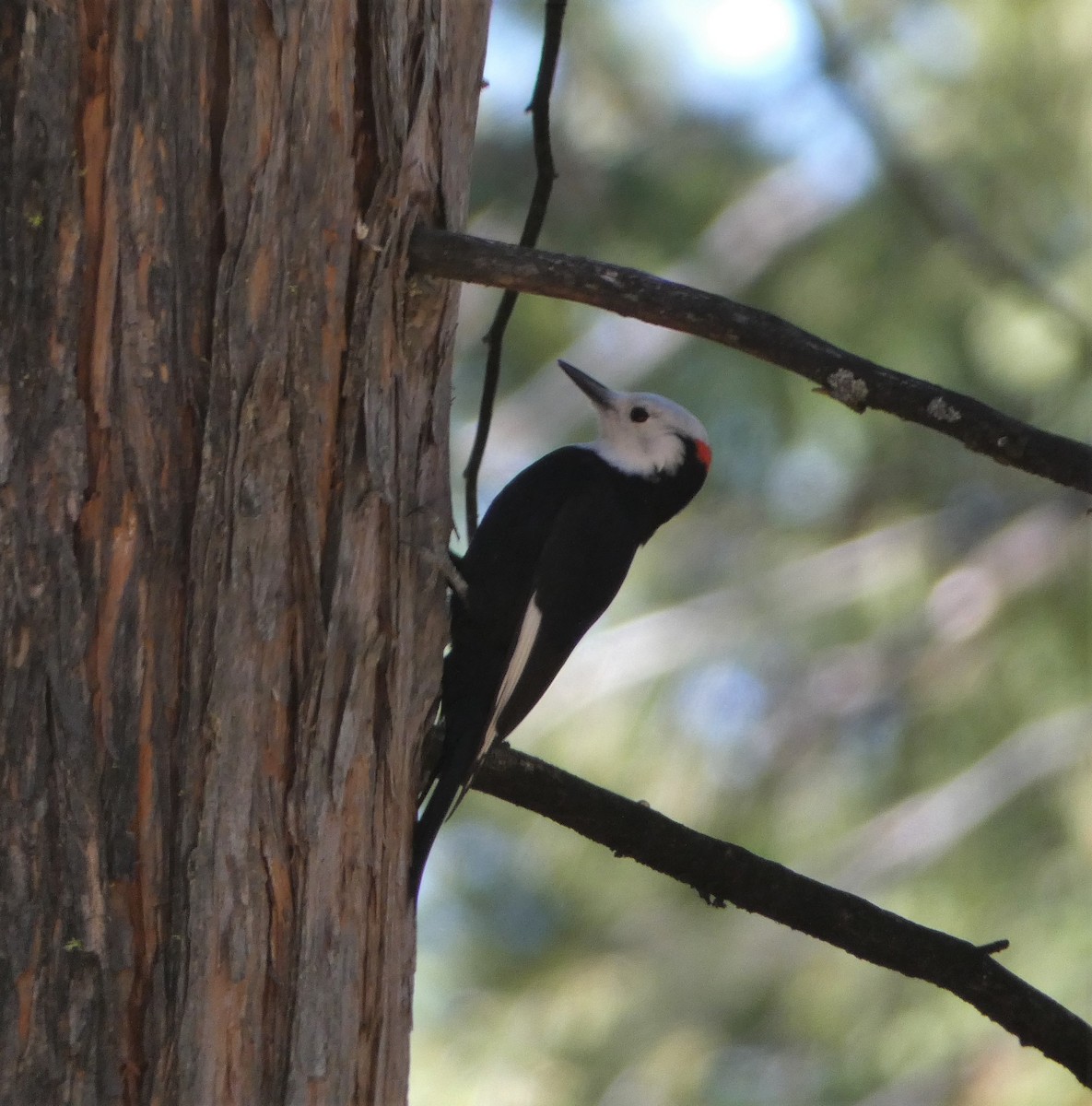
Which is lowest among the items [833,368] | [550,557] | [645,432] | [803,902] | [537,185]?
[803,902]

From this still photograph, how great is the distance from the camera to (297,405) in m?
1.90

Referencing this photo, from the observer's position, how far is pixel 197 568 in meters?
1.76

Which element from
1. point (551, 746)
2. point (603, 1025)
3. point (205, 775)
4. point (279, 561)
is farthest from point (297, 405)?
point (603, 1025)

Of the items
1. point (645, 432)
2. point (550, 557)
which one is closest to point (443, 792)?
point (550, 557)

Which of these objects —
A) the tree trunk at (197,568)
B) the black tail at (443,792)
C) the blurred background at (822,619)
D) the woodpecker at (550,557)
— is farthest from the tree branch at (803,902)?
the blurred background at (822,619)

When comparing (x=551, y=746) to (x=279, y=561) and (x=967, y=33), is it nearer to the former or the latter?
(x=967, y=33)

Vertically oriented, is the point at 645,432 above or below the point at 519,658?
above

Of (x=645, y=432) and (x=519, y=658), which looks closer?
(x=519, y=658)

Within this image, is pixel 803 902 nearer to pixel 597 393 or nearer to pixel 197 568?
pixel 197 568

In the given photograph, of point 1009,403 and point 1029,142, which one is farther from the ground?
point 1029,142

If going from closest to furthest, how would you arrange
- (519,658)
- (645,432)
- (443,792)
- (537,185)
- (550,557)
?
1. (443,792)
2. (537,185)
3. (519,658)
4. (550,557)
5. (645,432)

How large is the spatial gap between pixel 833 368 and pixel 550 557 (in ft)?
4.89

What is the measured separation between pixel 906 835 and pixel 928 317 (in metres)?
2.19

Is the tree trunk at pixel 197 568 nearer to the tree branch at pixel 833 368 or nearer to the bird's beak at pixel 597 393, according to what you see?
the tree branch at pixel 833 368
